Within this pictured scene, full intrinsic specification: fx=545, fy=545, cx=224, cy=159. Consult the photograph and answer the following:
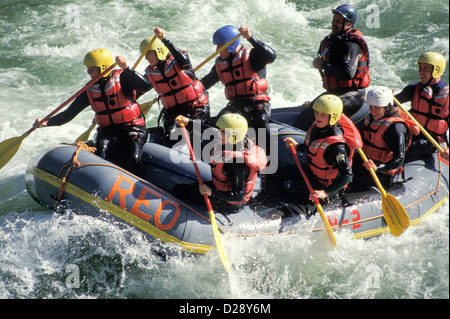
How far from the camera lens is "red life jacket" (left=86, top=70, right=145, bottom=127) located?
552 centimetres

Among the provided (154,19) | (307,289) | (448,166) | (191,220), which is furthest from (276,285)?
(154,19)

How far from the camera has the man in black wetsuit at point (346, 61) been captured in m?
6.05

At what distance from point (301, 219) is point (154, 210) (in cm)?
145

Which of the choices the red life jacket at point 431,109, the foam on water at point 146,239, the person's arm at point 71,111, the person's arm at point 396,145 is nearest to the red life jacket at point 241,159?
the foam on water at point 146,239

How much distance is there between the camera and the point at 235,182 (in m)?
4.86

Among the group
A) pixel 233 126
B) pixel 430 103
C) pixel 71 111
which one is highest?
pixel 233 126

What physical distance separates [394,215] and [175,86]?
2.67 metres

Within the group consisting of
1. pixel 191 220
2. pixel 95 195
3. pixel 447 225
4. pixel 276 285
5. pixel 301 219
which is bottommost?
pixel 447 225

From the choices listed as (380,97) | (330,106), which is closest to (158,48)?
(330,106)

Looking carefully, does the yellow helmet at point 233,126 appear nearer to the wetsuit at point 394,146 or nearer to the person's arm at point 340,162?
the person's arm at point 340,162

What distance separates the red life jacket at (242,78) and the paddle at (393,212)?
140 cm

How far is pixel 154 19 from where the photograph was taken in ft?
37.1

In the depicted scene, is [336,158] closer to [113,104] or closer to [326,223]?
[326,223]

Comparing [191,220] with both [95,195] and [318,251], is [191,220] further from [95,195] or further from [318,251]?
[318,251]
